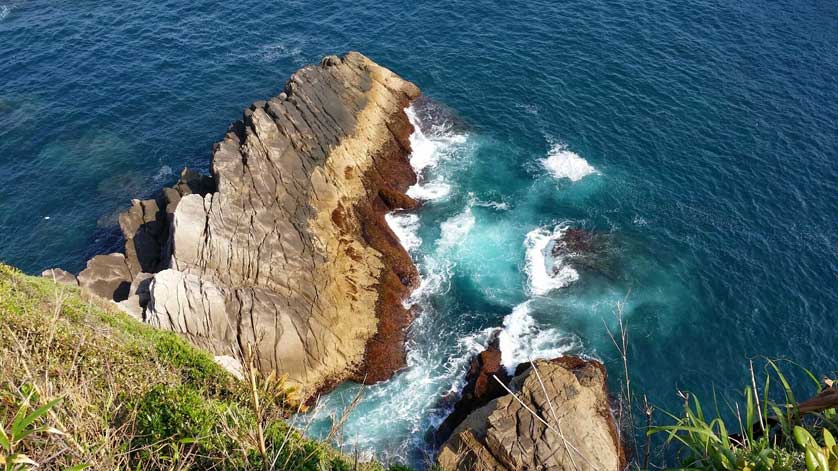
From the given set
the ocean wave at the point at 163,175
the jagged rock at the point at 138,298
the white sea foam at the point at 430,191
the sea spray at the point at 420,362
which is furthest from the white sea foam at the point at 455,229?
the ocean wave at the point at 163,175

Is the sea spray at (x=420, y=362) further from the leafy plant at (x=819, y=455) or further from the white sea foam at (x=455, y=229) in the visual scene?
the leafy plant at (x=819, y=455)

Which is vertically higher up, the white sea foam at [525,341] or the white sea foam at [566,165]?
the white sea foam at [566,165]

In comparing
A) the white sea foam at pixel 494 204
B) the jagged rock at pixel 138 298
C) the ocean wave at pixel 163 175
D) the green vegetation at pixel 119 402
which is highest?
the green vegetation at pixel 119 402

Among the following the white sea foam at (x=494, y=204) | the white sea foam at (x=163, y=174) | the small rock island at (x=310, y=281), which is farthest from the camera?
the white sea foam at (x=163, y=174)

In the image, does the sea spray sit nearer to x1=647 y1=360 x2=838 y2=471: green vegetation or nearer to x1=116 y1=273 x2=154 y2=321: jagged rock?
x1=116 y1=273 x2=154 y2=321: jagged rock

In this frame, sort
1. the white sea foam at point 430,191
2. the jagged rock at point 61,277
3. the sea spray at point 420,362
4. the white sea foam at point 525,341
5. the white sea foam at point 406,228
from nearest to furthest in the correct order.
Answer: the sea spray at point 420,362 → the jagged rock at point 61,277 → the white sea foam at point 525,341 → the white sea foam at point 406,228 → the white sea foam at point 430,191

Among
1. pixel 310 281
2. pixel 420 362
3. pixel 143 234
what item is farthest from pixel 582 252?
pixel 143 234

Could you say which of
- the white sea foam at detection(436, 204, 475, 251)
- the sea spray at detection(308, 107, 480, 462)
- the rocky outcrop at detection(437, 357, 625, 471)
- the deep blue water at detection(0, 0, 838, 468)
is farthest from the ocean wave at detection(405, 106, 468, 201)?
the rocky outcrop at detection(437, 357, 625, 471)

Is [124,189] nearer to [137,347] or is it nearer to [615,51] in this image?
[137,347]
